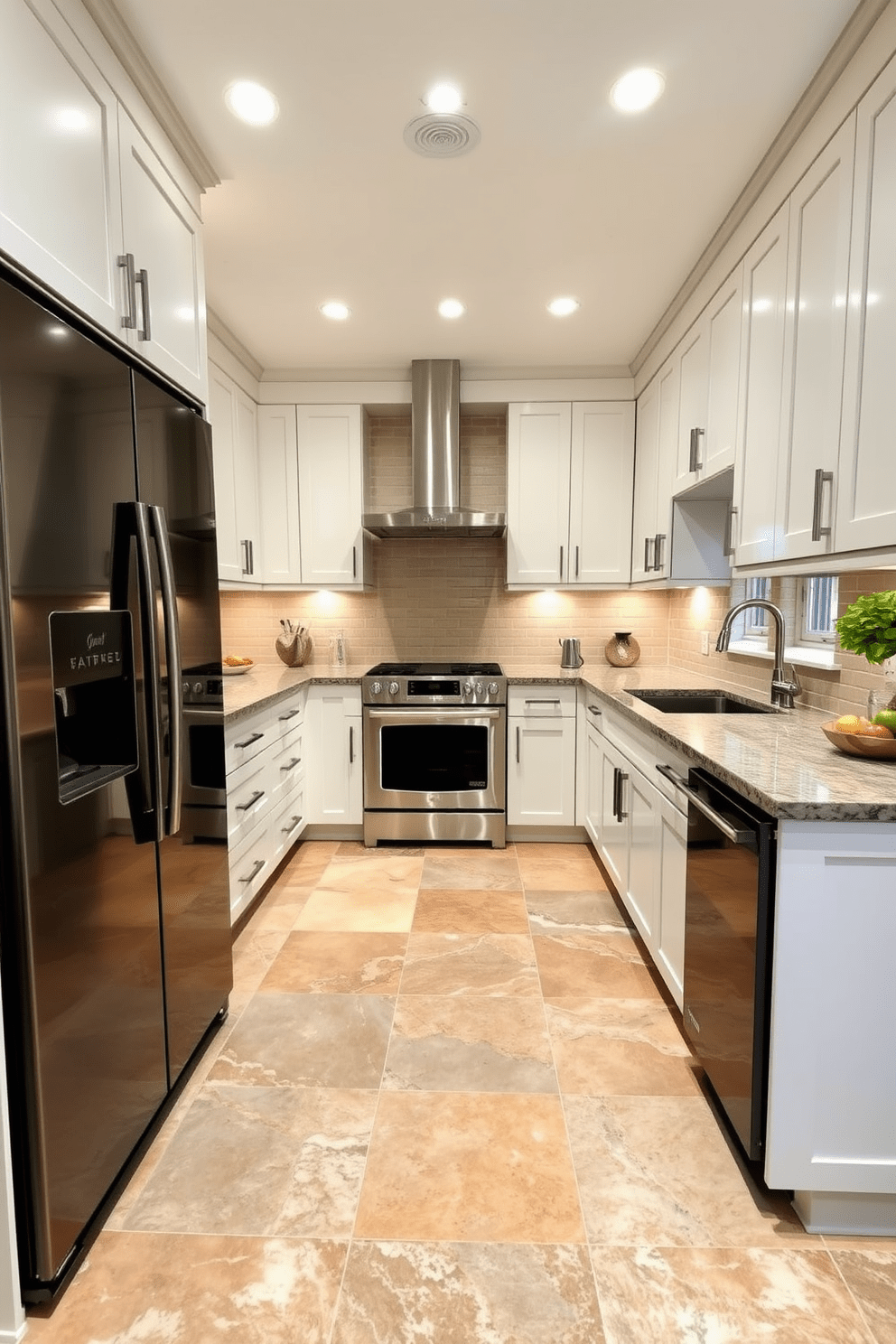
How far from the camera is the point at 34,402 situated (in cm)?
123

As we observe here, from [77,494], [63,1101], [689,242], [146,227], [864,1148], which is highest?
[689,242]

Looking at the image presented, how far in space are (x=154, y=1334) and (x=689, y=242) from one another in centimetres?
341

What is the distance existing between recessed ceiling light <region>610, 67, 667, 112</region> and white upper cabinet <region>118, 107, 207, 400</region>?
1.23 metres

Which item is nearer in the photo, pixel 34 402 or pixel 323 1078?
pixel 34 402

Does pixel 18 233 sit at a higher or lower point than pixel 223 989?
higher

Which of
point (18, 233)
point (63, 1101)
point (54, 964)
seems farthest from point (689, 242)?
point (63, 1101)

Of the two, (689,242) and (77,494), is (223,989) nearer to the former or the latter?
(77,494)

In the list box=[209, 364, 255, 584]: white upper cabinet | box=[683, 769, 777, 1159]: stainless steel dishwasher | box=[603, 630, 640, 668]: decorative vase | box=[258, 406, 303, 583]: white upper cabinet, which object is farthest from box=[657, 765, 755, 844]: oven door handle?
box=[258, 406, 303, 583]: white upper cabinet

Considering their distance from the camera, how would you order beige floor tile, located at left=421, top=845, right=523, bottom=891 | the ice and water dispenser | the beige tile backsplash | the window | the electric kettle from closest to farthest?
1. the ice and water dispenser
2. the window
3. beige floor tile, located at left=421, top=845, right=523, bottom=891
4. the electric kettle
5. the beige tile backsplash

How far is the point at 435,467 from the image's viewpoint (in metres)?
4.01

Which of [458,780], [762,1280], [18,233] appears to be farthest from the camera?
[458,780]

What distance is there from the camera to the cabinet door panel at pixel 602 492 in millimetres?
3979

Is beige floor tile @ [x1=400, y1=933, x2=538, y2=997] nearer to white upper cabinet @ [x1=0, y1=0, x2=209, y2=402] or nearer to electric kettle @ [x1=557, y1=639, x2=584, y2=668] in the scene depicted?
electric kettle @ [x1=557, y1=639, x2=584, y2=668]

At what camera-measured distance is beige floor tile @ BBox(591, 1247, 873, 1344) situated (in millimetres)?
1241
